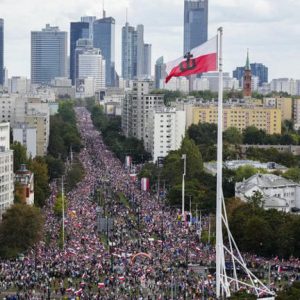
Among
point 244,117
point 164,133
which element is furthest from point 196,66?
point 244,117

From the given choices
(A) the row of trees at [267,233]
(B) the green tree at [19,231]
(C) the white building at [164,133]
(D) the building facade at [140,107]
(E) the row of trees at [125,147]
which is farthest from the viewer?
(D) the building facade at [140,107]

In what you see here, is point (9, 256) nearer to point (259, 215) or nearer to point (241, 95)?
point (259, 215)

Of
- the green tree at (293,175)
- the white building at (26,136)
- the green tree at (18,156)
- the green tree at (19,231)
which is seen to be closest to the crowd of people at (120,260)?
the green tree at (19,231)

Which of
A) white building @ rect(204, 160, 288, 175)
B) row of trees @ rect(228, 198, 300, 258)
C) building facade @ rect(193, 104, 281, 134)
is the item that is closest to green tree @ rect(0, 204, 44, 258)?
row of trees @ rect(228, 198, 300, 258)

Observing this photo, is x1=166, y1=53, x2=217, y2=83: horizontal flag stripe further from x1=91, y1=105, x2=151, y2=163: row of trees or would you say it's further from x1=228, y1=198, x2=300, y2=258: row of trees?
x1=91, y1=105, x2=151, y2=163: row of trees

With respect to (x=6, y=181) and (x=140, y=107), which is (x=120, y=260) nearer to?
(x=6, y=181)

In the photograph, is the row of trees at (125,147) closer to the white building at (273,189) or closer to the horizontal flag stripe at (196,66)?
the white building at (273,189)

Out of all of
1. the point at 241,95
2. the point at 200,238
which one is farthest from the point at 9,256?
the point at 241,95
